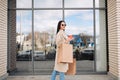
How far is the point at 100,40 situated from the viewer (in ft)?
38.0

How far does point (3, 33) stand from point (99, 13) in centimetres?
397

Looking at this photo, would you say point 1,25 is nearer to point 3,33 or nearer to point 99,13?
point 3,33

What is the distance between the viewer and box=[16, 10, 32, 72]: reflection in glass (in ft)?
37.7

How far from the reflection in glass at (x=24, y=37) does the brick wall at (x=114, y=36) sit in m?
3.22

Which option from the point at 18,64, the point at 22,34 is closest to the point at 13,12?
the point at 22,34

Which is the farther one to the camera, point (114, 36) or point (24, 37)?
point (24, 37)

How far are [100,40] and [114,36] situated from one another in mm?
1615

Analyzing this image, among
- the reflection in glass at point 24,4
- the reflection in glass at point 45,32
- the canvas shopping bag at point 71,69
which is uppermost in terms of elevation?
the reflection in glass at point 24,4

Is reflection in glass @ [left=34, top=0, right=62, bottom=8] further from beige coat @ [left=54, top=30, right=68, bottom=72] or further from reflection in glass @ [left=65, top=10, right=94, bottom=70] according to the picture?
beige coat @ [left=54, top=30, right=68, bottom=72]

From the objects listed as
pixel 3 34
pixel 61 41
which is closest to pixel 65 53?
pixel 61 41

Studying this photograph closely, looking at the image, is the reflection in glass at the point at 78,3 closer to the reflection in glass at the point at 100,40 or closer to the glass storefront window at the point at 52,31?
the glass storefront window at the point at 52,31

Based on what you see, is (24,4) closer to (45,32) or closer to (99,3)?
(45,32)

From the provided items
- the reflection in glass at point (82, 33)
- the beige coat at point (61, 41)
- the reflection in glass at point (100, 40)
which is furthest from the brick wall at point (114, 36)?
the beige coat at point (61, 41)

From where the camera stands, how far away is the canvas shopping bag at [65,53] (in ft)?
24.7
